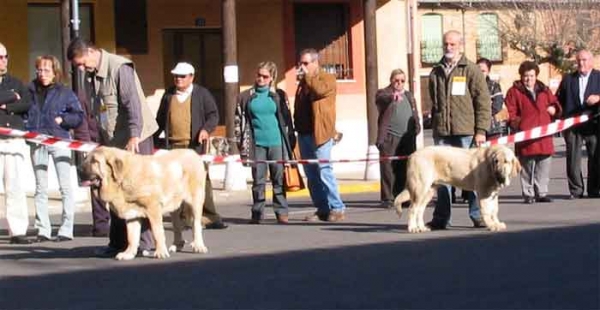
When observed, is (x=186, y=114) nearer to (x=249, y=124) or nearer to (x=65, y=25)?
(x=249, y=124)

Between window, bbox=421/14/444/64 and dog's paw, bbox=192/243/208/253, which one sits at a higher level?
window, bbox=421/14/444/64

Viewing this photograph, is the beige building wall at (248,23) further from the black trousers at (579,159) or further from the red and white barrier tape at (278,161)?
the black trousers at (579,159)

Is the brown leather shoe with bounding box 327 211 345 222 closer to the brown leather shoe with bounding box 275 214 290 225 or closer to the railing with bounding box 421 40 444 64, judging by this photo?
the brown leather shoe with bounding box 275 214 290 225

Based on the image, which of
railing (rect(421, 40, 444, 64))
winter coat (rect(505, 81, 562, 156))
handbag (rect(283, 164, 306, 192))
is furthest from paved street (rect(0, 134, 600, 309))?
railing (rect(421, 40, 444, 64))

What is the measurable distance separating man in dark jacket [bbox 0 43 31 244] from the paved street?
380 mm

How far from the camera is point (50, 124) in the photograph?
14.0 meters

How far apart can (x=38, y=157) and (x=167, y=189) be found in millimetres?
2694

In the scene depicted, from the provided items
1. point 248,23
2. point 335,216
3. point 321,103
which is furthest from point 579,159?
point 248,23

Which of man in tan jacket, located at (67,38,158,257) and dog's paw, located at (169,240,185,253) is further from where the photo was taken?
dog's paw, located at (169,240,185,253)

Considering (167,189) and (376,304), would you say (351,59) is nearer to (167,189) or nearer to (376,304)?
(167,189)

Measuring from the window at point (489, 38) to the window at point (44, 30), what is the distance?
1571 inches

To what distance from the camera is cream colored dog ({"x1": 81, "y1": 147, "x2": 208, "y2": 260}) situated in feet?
38.4

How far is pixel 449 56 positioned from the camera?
46.4ft

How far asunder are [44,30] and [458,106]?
12330 mm
